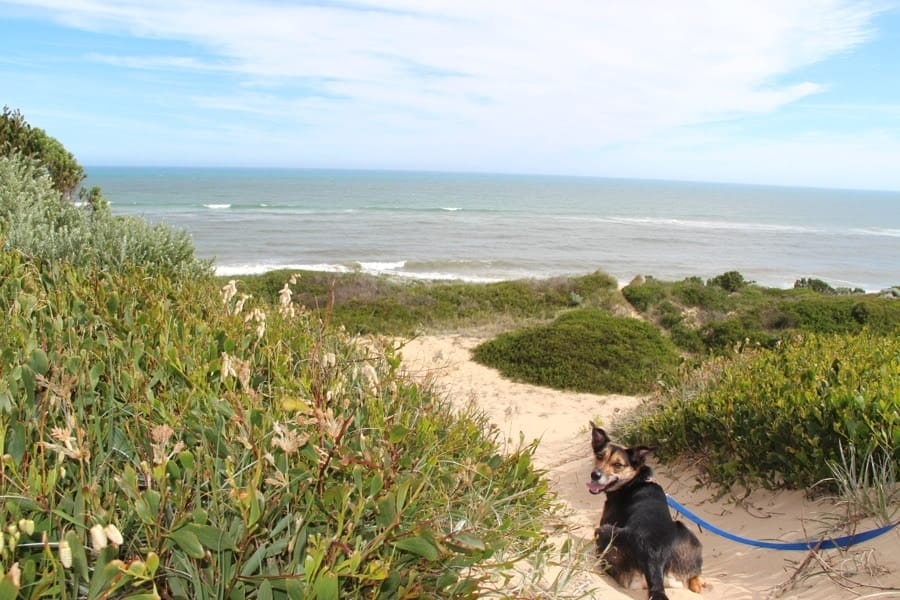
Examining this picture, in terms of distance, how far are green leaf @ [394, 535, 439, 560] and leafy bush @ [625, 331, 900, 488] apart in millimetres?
3688

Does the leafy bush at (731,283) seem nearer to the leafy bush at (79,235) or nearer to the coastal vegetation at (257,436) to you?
the coastal vegetation at (257,436)

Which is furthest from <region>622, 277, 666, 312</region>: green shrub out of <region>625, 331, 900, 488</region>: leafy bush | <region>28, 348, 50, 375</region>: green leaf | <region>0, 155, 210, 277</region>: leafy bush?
<region>28, 348, 50, 375</region>: green leaf

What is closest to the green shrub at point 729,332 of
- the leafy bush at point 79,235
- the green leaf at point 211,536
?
the leafy bush at point 79,235

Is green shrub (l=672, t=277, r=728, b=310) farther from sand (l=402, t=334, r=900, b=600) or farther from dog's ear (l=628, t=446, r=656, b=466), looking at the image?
dog's ear (l=628, t=446, r=656, b=466)

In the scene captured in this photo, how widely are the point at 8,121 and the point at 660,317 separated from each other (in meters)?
15.9

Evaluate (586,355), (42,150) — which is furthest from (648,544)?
(42,150)

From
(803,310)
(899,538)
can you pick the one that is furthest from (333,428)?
(803,310)

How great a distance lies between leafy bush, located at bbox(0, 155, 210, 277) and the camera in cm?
674

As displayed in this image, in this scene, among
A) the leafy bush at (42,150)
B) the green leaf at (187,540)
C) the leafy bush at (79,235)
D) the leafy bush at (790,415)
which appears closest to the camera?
the green leaf at (187,540)

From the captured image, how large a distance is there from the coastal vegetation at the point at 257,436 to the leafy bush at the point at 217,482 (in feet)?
0.04

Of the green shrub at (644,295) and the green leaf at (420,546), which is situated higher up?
the green leaf at (420,546)

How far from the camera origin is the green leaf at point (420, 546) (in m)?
2.17

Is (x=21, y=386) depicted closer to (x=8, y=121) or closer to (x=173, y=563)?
(x=173, y=563)

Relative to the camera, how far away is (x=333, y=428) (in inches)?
81.6
